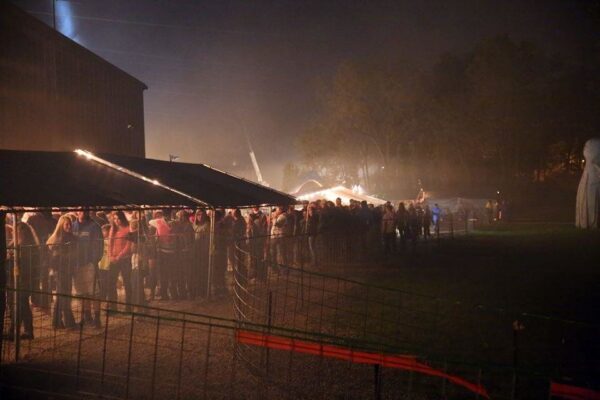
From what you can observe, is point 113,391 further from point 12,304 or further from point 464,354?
point 464,354

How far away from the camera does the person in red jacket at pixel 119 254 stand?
29.8 ft

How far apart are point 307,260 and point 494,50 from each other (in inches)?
1475

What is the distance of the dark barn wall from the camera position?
14.2 metres

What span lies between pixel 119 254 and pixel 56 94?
971cm

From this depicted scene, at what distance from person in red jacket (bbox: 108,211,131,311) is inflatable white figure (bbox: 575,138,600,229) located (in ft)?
86.2

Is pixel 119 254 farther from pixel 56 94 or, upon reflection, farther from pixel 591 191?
pixel 591 191

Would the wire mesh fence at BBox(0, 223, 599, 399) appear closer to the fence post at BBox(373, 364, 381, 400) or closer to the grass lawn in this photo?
the fence post at BBox(373, 364, 381, 400)

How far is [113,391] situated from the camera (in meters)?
5.46

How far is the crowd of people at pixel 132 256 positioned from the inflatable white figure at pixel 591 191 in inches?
741

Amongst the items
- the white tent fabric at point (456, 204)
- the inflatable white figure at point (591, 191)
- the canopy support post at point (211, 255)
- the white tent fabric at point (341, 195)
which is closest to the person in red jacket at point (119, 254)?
the canopy support post at point (211, 255)

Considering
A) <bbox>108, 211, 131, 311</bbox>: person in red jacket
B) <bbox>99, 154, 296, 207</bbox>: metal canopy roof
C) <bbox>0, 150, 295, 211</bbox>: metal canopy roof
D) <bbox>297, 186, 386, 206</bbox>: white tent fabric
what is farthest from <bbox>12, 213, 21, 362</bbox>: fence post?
<bbox>297, 186, 386, 206</bbox>: white tent fabric

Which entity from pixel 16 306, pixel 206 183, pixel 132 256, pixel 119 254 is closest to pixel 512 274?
pixel 206 183

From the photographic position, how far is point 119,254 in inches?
359

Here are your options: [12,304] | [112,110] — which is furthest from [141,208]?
[112,110]
